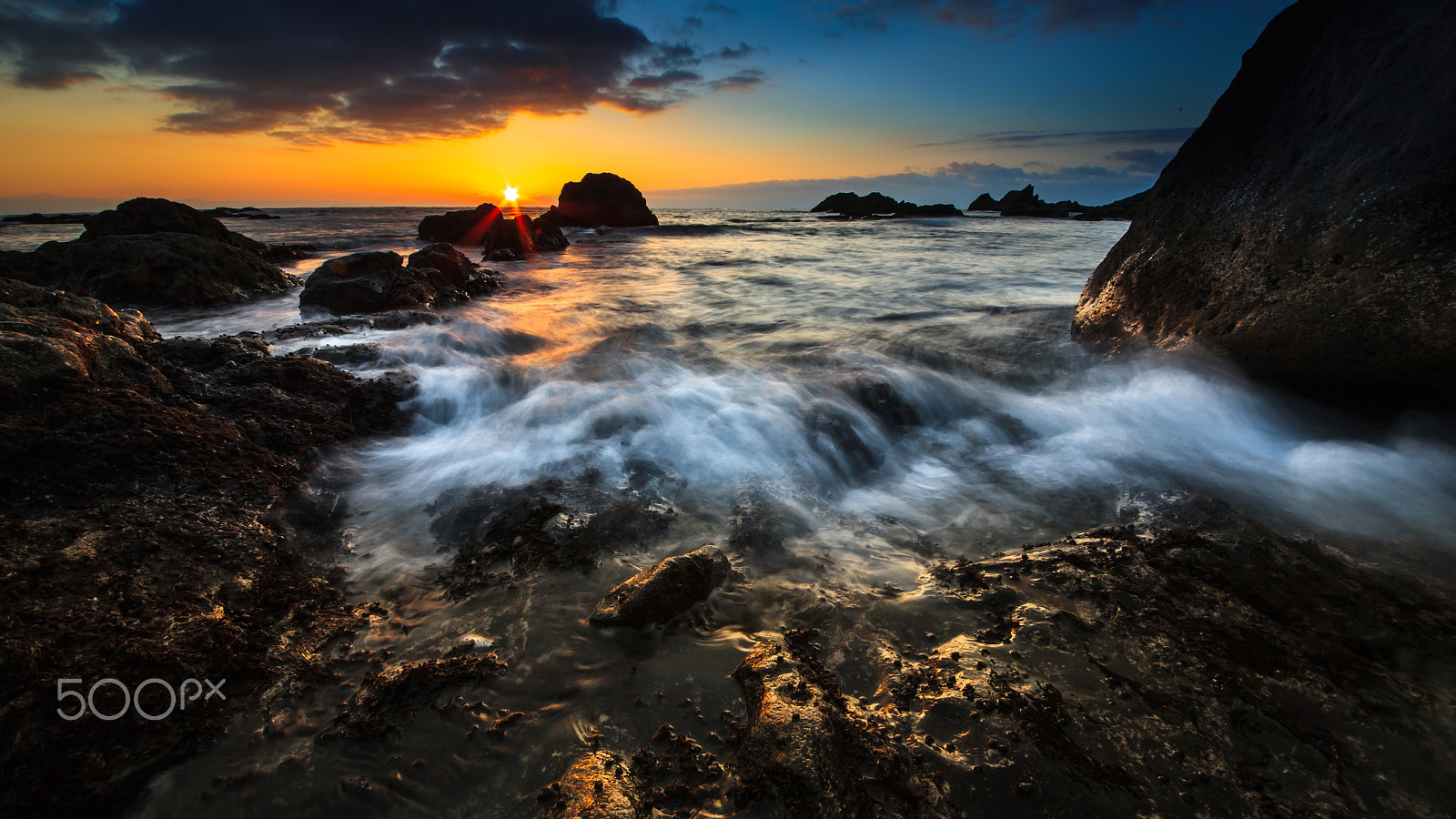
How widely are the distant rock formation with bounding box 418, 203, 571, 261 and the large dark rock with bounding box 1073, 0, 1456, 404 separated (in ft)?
62.9

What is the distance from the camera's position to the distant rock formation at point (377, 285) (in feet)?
28.7

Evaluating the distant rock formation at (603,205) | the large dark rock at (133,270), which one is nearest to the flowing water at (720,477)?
the large dark rock at (133,270)

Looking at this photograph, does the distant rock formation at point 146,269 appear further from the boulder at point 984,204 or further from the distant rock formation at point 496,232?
the boulder at point 984,204

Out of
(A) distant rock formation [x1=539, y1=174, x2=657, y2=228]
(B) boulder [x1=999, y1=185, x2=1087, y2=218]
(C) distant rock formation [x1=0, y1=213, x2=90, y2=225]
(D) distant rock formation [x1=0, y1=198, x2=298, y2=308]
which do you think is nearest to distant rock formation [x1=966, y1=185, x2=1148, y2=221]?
(B) boulder [x1=999, y1=185, x2=1087, y2=218]

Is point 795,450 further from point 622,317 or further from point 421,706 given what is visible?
point 622,317

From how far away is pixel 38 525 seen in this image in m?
2.29

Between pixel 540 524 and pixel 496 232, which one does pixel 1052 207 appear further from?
pixel 540 524

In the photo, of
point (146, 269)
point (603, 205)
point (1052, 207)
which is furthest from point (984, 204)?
point (146, 269)

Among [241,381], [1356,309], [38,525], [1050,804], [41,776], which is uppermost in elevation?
[1356,309]

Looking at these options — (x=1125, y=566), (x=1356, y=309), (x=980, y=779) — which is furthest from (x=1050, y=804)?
(x=1356, y=309)

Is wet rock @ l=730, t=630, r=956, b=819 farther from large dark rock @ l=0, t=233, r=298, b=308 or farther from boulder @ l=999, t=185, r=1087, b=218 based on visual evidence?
boulder @ l=999, t=185, r=1087, b=218

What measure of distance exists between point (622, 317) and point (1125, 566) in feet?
27.7

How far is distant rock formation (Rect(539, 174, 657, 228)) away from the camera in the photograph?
4381cm

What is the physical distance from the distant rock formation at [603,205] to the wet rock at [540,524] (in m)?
42.9
